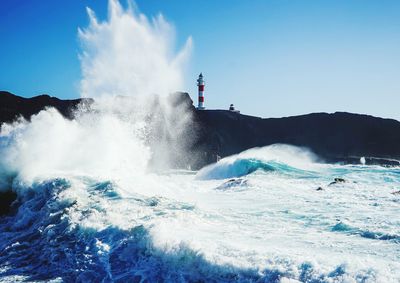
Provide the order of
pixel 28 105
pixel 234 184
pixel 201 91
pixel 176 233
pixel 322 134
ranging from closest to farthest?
pixel 176 233 → pixel 234 184 → pixel 28 105 → pixel 201 91 → pixel 322 134

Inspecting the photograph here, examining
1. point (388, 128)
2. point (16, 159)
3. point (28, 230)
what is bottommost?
point (28, 230)

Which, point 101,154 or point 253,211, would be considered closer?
point 253,211

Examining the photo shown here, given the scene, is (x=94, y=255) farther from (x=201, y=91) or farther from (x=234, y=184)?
(x=201, y=91)

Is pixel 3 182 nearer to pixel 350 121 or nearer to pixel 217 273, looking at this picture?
pixel 217 273

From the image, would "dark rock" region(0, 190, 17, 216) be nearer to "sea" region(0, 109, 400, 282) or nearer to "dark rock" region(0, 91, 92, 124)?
"sea" region(0, 109, 400, 282)

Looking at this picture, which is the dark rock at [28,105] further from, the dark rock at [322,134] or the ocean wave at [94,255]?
the dark rock at [322,134]

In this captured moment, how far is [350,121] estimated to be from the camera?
176 feet

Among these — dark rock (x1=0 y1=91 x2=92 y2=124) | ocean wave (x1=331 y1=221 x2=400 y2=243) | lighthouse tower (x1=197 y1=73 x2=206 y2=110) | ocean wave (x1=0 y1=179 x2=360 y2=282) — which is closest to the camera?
ocean wave (x1=0 y1=179 x2=360 y2=282)

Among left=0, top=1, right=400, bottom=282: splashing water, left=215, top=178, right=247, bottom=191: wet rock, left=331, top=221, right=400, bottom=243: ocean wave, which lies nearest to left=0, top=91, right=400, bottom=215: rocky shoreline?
left=215, top=178, right=247, bottom=191: wet rock

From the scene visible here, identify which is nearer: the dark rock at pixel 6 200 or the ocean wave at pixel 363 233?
the ocean wave at pixel 363 233

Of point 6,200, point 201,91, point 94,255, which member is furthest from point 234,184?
point 201,91

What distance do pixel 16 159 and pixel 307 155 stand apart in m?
45.1

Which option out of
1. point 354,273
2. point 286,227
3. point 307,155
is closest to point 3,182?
point 286,227

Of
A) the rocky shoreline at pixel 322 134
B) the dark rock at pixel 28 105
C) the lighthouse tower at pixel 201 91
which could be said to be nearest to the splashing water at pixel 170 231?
the dark rock at pixel 28 105
